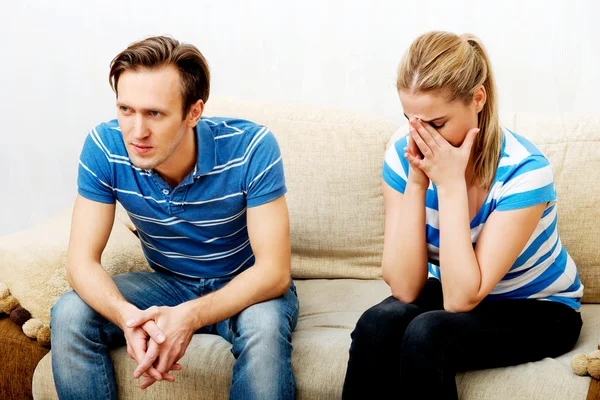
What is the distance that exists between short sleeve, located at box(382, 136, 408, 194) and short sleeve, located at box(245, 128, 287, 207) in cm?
26

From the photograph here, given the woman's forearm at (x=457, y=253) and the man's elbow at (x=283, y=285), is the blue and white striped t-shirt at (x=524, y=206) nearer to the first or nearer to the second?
the woman's forearm at (x=457, y=253)

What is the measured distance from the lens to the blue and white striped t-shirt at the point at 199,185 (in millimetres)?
1814

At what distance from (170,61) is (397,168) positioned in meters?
0.59

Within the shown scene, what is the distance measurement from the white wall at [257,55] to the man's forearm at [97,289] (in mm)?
1079

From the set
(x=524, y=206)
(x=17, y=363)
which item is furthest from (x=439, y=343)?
(x=17, y=363)

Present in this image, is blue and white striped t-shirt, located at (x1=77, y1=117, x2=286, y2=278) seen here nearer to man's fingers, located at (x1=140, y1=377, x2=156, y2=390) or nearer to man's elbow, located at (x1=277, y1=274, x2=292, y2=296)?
man's elbow, located at (x1=277, y1=274, x2=292, y2=296)

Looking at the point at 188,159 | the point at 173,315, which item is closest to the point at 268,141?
the point at 188,159

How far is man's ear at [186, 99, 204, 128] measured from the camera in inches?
71.2

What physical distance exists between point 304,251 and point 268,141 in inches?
21.6

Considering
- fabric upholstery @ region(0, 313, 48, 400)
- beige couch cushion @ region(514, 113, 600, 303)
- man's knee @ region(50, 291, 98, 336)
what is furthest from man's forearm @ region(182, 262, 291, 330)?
beige couch cushion @ region(514, 113, 600, 303)

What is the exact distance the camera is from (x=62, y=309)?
1.76 meters

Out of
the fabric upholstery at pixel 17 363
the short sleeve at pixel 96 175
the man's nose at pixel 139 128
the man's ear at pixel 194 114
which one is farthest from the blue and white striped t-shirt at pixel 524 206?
the fabric upholstery at pixel 17 363

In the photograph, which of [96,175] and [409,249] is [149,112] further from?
[409,249]

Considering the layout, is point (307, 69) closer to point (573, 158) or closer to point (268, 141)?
point (268, 141)
